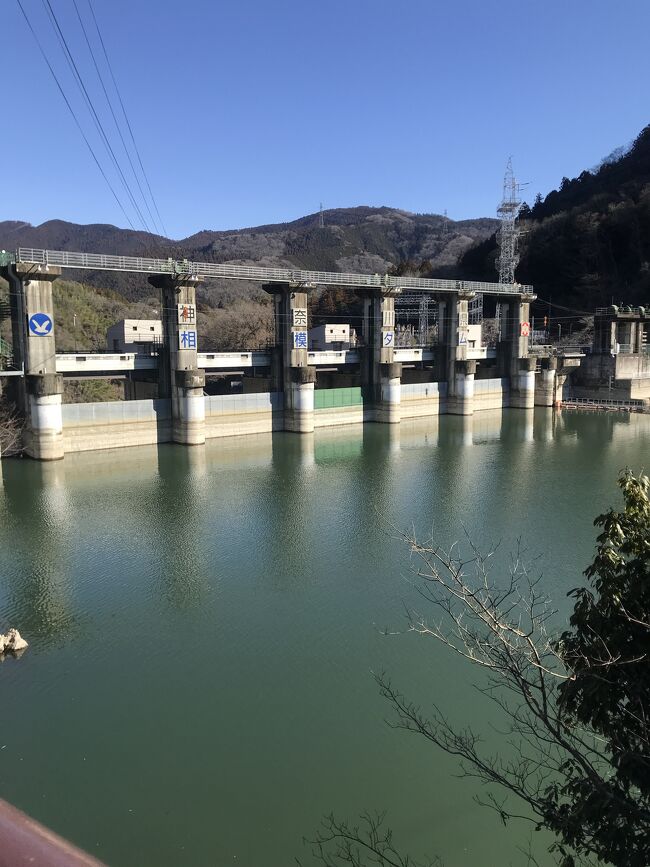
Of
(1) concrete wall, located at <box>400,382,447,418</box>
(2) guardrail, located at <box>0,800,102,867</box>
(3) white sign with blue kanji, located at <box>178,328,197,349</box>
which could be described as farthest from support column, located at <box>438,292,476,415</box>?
(2) guardrail, located at <box>0,800,102,867</box>

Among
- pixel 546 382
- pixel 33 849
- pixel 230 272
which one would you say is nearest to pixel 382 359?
pixel 230 272

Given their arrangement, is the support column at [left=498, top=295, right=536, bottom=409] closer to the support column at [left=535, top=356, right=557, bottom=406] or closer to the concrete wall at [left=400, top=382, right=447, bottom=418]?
the support column at [left=535, top=356, right=557, bottom=406]

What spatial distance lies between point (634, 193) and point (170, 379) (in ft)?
167

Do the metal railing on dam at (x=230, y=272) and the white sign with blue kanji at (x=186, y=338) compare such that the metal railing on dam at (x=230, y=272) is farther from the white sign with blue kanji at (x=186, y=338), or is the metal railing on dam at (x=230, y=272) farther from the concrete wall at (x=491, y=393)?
the concrete wall at (x=491, y=393)

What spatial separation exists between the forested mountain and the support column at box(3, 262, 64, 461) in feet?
152

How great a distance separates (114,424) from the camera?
26859 millimetres

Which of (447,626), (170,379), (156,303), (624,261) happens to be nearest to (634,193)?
(624,261)

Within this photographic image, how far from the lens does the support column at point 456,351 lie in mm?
37375

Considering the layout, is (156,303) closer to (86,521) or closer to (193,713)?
(86,521)

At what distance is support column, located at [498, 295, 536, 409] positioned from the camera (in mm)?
40719

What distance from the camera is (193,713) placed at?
9.09 metres

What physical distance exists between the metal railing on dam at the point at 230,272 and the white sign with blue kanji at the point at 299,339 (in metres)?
2.31

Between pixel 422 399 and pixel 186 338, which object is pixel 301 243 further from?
pixel 186 338

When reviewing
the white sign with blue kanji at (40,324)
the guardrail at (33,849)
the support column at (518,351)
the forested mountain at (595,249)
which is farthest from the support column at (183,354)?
the forested mountain at (595,249)
